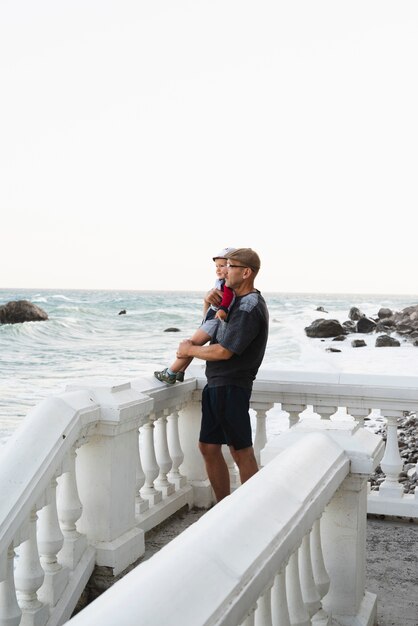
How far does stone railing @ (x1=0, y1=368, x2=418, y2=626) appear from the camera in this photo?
9.98ft

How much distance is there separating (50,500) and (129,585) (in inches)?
80.2

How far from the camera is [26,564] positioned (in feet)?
10.4

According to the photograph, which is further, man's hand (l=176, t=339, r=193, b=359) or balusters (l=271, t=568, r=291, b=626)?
man's hand (l=176, t=339, r=193, b=359)

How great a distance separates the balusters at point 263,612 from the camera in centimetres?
186

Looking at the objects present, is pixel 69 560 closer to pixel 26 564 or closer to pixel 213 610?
pixel 26 564

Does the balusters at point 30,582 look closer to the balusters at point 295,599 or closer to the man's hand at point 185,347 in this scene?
the balusters at point 295,599

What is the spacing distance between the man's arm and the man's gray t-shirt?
0.12ft

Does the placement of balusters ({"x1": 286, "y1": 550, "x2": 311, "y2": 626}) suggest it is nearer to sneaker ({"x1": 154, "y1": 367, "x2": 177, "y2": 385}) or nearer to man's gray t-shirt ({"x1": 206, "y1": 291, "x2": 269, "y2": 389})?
man's gray t-shirt ({"x1": 206, "y1": 291, "x2": 269, "y2": 389})

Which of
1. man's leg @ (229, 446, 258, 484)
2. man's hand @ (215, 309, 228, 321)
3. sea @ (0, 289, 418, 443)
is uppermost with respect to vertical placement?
man's hand @ (215, 309, 228, 321)

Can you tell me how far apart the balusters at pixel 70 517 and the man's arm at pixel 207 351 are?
1116 millimetres

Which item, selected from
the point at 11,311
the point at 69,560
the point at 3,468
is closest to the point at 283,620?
the point at 3,468

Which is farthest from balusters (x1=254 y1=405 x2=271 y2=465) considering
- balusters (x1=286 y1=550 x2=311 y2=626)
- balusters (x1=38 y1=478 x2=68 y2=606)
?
balusters (x1=286 y1=550 x2=311 y2=626)

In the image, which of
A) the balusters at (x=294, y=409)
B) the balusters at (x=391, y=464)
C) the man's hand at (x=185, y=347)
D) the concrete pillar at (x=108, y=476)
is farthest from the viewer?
the balusters at (x=294, y=409)

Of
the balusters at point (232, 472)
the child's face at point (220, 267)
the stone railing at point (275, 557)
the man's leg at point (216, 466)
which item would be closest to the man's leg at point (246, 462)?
the man's leg at point (216, 466)
